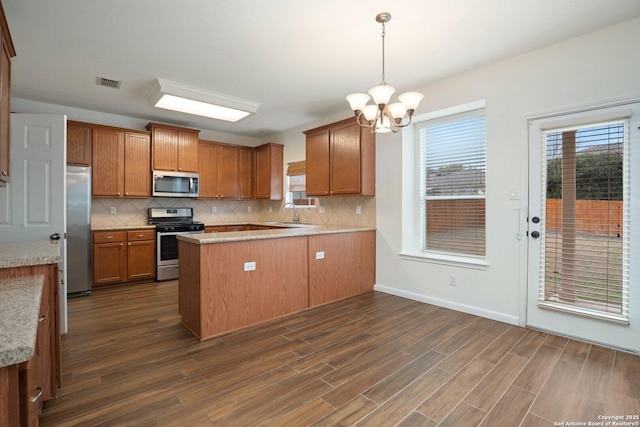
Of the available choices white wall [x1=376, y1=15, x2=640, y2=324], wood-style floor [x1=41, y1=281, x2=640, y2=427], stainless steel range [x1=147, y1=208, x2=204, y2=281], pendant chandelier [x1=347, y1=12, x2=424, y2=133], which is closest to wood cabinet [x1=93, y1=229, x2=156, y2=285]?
stainless steel range [x1=147, y1=208, x2=204, y2=281]

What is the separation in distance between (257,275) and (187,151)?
3297mm

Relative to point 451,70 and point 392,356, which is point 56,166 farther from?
point 451,70

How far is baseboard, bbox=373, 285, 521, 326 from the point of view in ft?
10.4

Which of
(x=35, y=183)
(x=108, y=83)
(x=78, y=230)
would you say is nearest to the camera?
(x=35, y=183)

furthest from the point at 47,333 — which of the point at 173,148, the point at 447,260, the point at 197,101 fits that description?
the point at 173,148

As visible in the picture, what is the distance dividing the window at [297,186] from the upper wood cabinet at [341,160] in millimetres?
787

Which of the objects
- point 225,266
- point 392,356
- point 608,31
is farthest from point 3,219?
point 608,31

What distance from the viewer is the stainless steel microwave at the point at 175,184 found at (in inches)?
204

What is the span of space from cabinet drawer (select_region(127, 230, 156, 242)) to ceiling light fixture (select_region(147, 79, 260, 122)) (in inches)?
75.7

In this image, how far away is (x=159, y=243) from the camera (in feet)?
16.5

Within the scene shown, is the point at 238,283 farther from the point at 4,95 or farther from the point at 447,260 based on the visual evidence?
the point at 447,260

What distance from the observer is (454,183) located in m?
3.82

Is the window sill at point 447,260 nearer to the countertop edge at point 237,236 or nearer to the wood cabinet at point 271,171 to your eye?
the countertop edge at point 237,236

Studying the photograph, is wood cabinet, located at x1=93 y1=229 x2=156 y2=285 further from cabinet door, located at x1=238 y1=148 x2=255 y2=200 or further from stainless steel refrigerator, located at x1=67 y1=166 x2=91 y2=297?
cabinet door, located at x1=238 y1=148 x2=255 y2=200
